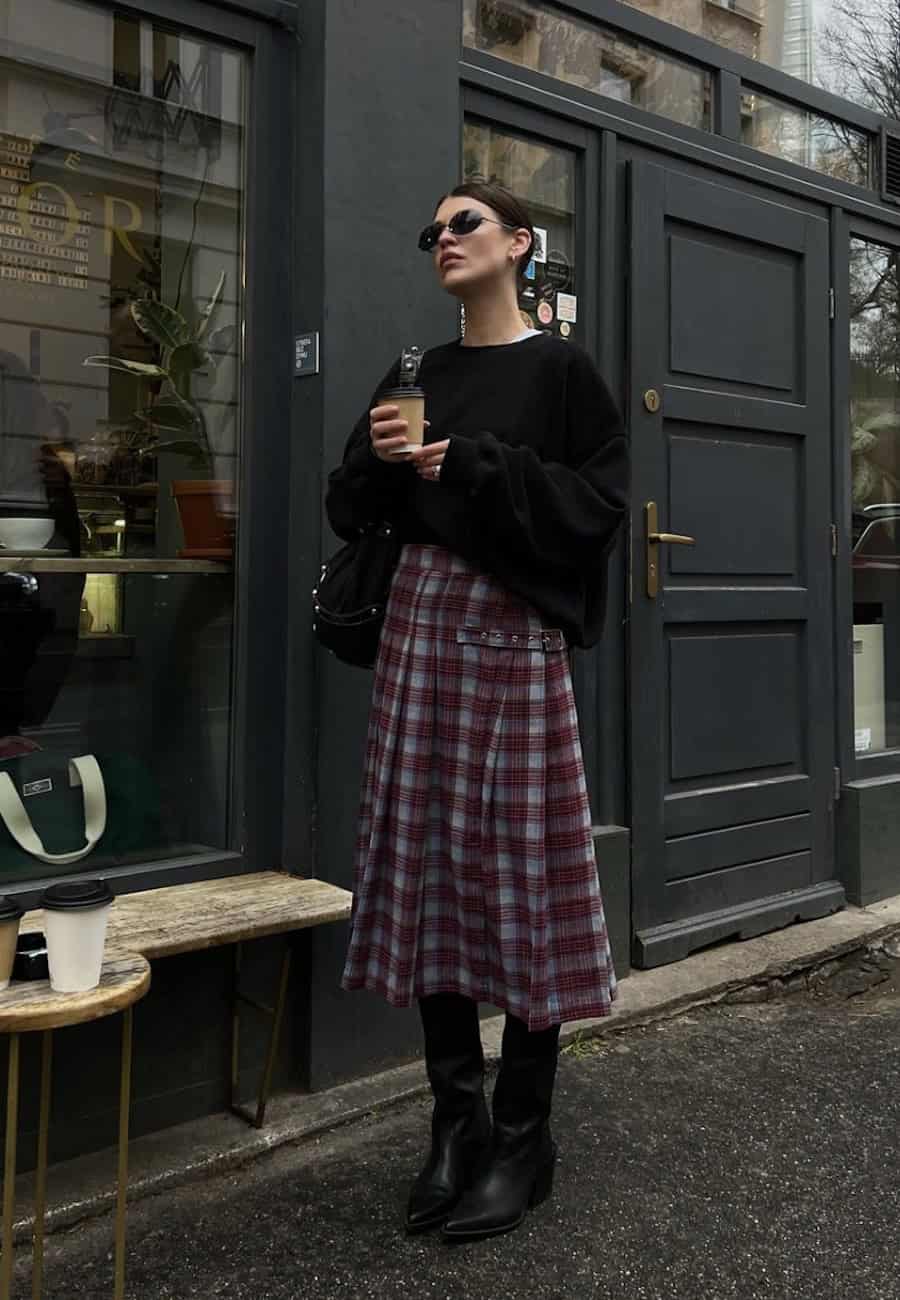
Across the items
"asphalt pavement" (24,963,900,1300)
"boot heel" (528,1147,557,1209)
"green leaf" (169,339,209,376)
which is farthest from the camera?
"green leaf" (169,339,209,376)

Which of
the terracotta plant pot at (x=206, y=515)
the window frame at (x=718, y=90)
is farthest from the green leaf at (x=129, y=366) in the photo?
the window frame at (x=718, y=90)

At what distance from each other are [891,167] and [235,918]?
157 inches

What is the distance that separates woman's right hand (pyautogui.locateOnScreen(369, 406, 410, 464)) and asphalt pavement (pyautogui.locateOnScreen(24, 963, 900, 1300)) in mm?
1494

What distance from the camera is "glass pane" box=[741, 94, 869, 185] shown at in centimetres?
409

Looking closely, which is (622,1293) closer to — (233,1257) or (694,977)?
(233,1257)

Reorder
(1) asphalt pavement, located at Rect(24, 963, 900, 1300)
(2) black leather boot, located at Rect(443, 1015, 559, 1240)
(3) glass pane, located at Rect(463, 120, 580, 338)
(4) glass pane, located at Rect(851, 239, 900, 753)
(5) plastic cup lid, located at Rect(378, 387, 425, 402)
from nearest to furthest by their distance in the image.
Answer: (5) plastic cup lid, located at Rect(378, 387, 425, 402), (1) asphalt pavement, located at Rect(24, 963, 900, 1300), (2) black leather boot, located at Rect(443, 1015, 559, 1240), (3) glass pane, located at Rect(463, 120, 580, 338), (4) glass pane, located at Rect(851, 239, 900, 753)

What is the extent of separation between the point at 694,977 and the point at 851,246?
9.31 feet

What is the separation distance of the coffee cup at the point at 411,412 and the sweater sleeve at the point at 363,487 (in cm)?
17

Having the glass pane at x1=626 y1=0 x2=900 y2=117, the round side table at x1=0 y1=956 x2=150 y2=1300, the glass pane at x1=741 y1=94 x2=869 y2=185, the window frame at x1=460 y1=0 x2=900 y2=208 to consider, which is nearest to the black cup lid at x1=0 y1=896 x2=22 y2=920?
the round side table at x1=0 y1=956 x2=150 y2=1300

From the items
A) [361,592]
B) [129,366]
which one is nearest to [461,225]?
[361,592]

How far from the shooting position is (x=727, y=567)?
3895mm

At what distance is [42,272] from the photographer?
2.67m

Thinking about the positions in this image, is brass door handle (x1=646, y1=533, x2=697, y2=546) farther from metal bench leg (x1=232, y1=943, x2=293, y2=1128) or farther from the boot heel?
the boot heel

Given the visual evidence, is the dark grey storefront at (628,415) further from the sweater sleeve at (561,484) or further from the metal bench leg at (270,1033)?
the sweater sleeve at (561,484)
